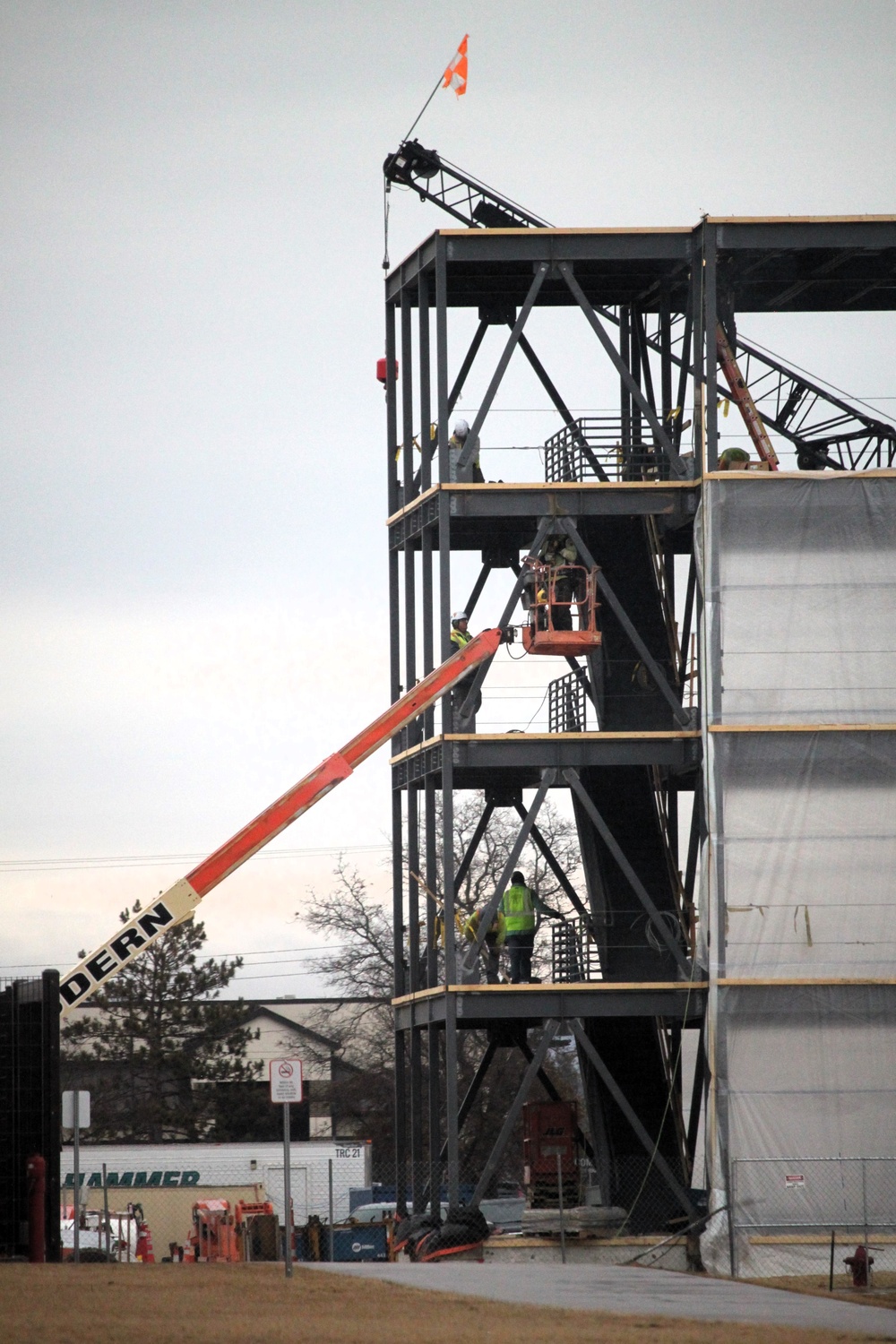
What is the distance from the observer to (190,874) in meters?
31.4

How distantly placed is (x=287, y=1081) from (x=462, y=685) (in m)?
12.7

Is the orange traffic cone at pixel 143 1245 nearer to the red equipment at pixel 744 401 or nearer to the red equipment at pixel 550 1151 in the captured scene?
the red equipment at pixel 550 1151

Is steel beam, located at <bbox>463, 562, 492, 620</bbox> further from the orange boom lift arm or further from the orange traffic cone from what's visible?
the orange traffic cone

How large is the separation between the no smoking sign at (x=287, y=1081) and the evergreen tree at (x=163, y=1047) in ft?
168

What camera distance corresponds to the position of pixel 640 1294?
22.5 meters

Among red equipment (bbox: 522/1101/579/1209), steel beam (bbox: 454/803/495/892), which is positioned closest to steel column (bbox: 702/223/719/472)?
steel beam (bbox: 454/803/495/892)

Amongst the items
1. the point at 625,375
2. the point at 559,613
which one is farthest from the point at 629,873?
the point at 625,375

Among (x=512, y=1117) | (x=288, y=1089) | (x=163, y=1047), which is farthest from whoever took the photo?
(x=163, y=1047)

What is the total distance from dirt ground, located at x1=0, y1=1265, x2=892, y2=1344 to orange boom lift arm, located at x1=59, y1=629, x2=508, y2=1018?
8580 mm

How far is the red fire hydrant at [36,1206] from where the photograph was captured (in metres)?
24.7

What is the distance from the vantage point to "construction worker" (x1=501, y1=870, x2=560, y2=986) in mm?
34344

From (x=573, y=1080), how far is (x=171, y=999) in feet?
53.9

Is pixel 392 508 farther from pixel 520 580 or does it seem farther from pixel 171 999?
pixel 171 999

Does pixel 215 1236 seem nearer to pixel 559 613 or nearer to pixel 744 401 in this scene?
pixel 559 613
